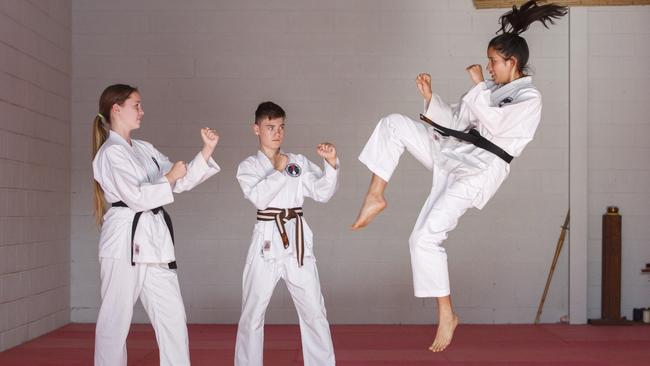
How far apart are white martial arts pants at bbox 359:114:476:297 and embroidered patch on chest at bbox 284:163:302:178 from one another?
592 mm

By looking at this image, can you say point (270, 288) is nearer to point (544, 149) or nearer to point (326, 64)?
point (326, 64)

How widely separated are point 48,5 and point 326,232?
2829mm

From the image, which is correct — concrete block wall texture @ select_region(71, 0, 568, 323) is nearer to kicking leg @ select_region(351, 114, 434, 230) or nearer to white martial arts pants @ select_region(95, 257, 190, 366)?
kicking leg @ select_region(351, 114, 434, 230)

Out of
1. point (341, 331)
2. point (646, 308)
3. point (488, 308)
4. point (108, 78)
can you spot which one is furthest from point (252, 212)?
point (646, 308)

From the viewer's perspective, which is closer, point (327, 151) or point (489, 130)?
point (489, 130)

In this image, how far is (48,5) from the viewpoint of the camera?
5523 millimetres

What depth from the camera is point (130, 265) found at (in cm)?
321

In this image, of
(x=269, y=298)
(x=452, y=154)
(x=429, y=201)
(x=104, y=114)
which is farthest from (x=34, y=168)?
(x=452, y=154)

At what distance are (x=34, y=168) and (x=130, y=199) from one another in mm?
2411

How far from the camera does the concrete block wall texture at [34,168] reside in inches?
189

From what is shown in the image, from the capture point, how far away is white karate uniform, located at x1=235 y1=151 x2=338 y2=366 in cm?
374

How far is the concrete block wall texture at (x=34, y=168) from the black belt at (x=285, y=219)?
2.04 metres

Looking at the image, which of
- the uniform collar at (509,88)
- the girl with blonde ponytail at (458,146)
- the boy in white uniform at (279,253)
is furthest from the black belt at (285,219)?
the uniform collar at (509,88)

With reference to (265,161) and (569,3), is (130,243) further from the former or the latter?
(569,3)
